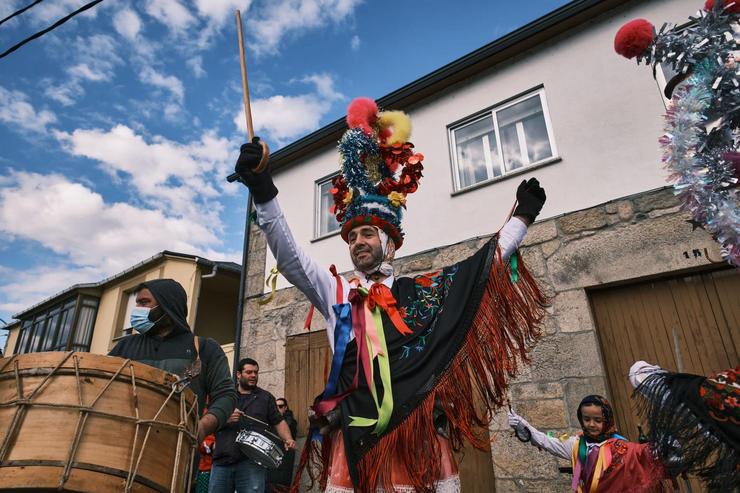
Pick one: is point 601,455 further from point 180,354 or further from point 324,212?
point 324,212

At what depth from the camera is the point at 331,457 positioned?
6.97ft

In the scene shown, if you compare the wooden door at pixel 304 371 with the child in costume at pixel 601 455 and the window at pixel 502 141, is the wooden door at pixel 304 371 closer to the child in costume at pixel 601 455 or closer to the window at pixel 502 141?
the window at pixel 502 141

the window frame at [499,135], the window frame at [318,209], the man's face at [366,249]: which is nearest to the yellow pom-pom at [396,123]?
the man's face at [366,249]

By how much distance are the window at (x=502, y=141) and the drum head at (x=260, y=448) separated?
3915 millimetres

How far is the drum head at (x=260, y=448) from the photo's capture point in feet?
14.2

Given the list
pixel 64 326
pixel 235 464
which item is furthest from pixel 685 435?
pixel 64 326

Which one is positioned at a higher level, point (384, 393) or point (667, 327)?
point (667, 327)

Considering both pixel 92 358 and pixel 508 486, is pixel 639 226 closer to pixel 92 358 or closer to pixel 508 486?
pixel 508 486

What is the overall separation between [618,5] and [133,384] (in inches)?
254

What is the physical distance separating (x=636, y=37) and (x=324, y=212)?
634 centimetres

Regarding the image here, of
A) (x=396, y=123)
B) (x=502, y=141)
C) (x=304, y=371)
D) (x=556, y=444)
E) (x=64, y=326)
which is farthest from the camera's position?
(x=64, y=326)

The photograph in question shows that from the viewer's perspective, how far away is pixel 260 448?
4328 mm

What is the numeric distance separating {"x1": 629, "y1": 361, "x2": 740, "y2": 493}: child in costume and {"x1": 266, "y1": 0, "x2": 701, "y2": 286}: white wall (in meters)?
3.46

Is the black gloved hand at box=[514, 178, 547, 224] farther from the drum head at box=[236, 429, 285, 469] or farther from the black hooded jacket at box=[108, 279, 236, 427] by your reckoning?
the drum head at box=[236, 429, 285, 469]
